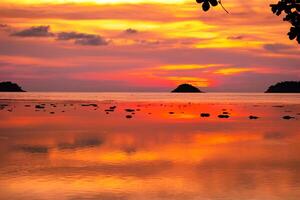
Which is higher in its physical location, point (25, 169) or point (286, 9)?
point (286, 9)

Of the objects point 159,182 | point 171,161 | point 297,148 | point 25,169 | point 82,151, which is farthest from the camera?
point 297,148

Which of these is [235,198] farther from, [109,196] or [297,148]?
[297,148]

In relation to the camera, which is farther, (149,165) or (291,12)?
(149,165)

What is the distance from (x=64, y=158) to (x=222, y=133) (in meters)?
21.7

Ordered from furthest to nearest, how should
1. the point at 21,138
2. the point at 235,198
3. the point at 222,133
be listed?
the point at 222,133 < the point at 21,138 < the point at 235,198

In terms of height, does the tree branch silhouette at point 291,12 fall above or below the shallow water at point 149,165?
above

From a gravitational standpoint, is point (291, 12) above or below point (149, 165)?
above

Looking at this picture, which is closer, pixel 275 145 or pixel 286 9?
pixel 286 9

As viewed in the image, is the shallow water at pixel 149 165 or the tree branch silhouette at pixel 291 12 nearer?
the tree branch silhouette at pixel 291 12

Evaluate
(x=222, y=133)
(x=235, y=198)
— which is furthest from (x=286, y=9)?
(x=222, y=133)

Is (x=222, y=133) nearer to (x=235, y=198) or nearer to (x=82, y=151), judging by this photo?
(x=82, y=151)

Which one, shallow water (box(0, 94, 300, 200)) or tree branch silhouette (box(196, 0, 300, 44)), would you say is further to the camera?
shallow water (box(0, 94, 300, 200))

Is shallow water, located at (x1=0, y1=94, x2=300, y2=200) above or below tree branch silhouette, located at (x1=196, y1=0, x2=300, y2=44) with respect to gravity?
below

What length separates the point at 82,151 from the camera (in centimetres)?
3222
